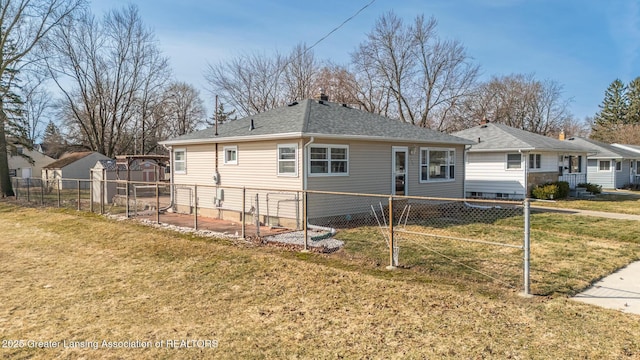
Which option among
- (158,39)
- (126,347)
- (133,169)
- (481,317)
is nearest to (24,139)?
(133,169)

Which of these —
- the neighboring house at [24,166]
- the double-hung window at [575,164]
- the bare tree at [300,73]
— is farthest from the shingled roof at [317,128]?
the neighboring house at [24,166]

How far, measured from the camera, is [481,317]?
4535 millimetres

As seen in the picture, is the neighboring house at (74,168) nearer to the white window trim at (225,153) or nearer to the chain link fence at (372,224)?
the chain link fence at (372,224)

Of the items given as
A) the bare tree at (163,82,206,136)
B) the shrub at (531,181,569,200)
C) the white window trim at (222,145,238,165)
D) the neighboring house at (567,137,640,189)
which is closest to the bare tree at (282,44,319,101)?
the bare tree at (163,82,206,136)

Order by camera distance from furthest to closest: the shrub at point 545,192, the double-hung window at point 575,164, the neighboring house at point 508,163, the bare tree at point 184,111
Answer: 1. the bare tree at point 184,111
2. the double-hung window at point 575,164
3. the shrub at point 545,192
4. the neighboring house at point 508,163

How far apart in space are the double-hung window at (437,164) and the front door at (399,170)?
88 centimetres

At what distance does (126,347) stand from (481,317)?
3.97 metres

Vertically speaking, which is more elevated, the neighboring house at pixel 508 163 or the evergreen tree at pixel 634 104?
the evergreen tree at pixel 634 104

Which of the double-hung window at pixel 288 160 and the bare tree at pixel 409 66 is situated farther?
the bare tree at pixel 409 66

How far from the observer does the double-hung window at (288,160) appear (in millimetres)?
11016

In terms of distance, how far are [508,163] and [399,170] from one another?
30.8ft

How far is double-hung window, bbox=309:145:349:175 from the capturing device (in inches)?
435

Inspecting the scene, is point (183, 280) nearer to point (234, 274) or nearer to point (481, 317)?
point (234, 274)

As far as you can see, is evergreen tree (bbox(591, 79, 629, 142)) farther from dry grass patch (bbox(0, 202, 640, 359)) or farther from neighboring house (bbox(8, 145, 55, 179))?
neighboring house (bbox(8, 145, 55, 179))
